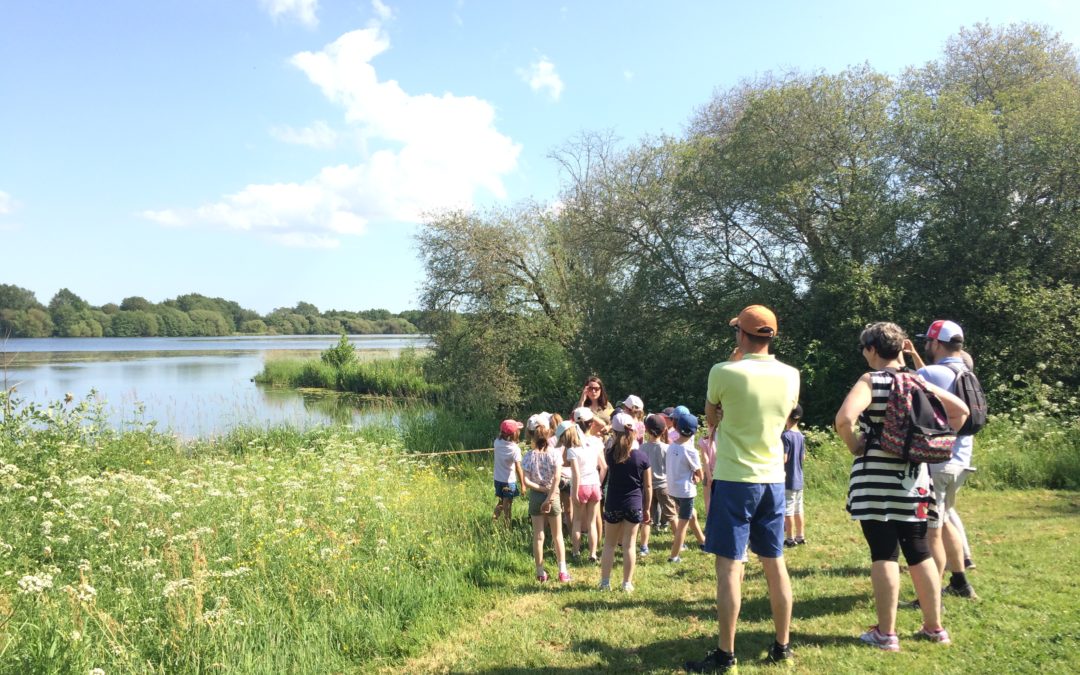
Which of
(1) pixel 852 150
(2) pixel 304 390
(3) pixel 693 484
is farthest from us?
(2) pixel 304 390

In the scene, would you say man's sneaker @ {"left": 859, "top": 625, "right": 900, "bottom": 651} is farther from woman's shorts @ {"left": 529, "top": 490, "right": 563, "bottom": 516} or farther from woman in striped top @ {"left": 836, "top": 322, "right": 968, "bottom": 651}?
woman's shorts @ {"left": 529, "top": 490, "right": 563, "bottom": 516}

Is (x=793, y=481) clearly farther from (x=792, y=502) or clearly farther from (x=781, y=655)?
(x=781, y=655)

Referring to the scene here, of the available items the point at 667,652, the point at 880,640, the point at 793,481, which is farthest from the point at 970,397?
the point at 667,652

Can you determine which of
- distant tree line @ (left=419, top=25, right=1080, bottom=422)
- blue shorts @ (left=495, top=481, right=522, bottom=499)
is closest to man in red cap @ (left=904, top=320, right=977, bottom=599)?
blue shorts @ (left=495, top=481, right=522, bottom=499)

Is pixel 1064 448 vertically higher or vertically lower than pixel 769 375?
lower

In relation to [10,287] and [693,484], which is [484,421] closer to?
[693,484]

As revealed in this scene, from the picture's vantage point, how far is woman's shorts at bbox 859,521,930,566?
3.66m

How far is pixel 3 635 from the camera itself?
3656 mm

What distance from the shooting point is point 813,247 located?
16078mm

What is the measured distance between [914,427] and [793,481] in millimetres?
2661

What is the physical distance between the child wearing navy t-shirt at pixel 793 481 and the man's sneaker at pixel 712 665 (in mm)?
2584

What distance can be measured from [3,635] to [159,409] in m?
18.3

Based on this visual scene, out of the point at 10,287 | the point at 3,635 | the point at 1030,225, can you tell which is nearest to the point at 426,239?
the point at 1030,225

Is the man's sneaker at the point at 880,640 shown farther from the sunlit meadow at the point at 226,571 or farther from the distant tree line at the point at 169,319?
the distant tree line at the point at 169,319
